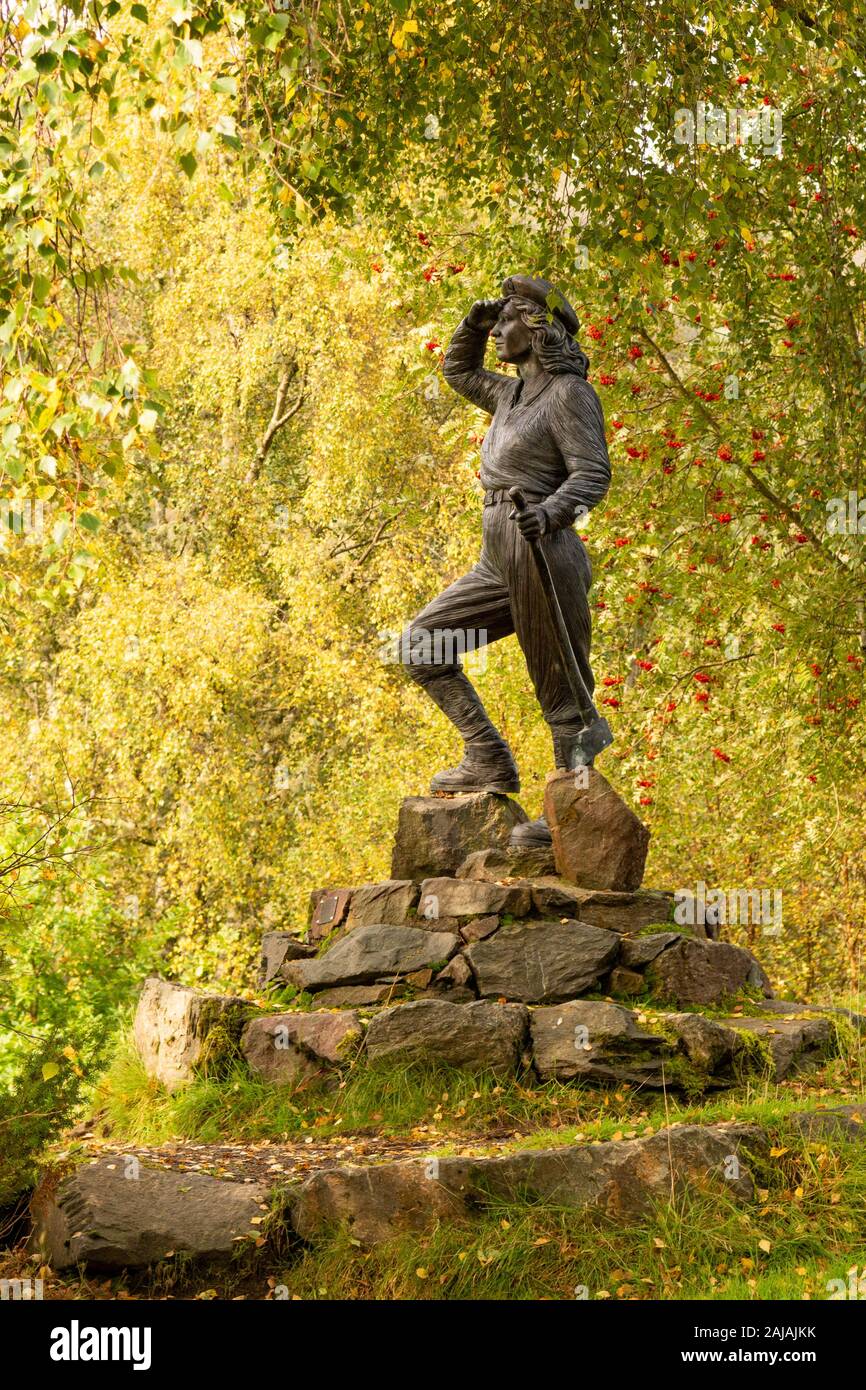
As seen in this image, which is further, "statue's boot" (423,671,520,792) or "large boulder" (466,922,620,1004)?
"statue's boot" (423,671,520,792)

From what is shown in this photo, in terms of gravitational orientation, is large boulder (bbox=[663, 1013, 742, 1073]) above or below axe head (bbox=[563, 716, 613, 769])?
below

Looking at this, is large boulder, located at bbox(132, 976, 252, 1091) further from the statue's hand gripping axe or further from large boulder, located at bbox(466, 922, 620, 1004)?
the statue's hand gripping axe

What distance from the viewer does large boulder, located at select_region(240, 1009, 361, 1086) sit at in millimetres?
6691

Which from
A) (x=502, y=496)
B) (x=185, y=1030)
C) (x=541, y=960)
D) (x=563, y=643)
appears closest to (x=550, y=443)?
(x=502, y=496)

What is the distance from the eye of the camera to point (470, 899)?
287 inches

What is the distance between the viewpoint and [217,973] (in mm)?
15211

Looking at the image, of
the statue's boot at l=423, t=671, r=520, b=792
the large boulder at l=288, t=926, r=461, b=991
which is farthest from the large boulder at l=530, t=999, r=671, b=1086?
the statue's boot at l=423, t=671, r=520, b=792

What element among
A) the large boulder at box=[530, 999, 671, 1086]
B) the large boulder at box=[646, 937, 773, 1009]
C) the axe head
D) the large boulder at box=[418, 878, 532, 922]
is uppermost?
the axe head

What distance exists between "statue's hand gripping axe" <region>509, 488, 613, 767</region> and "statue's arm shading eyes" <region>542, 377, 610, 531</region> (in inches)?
9.8

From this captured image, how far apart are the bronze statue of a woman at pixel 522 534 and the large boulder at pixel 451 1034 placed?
1237mm

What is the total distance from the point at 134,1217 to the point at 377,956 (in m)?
2.22

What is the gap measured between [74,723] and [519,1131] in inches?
412

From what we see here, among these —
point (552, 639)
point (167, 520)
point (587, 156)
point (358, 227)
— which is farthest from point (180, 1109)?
point (167, 520)
